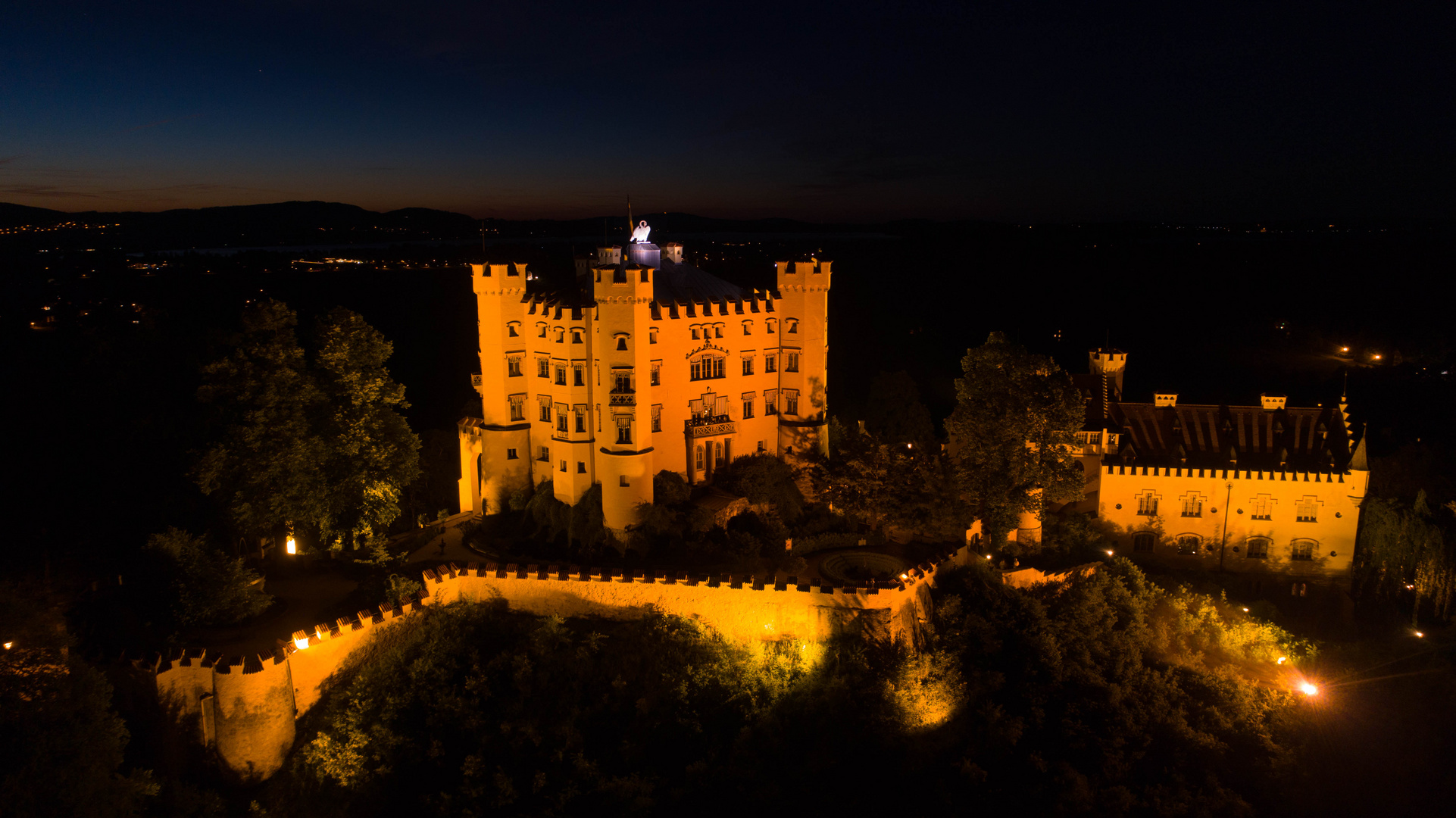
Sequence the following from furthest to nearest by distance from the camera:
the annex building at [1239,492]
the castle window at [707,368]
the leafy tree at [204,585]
A: 1. the castle window at [707,368]
2. the annex building at [1239,492]
3. the leafy tree at [204,585]

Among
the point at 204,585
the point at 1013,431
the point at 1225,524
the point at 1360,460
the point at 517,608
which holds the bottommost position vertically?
the point at 517,608

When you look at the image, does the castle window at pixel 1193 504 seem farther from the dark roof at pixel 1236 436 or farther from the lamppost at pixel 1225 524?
the dark roof at pixel 1236 436

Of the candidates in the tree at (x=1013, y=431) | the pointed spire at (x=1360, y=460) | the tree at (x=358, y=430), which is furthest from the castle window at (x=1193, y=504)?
the tree at (x=358, y=430)

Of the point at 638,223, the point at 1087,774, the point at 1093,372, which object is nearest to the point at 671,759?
the point at 1087,774

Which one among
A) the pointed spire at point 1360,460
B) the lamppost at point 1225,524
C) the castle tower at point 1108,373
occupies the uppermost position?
the castle tower at point 1108,373

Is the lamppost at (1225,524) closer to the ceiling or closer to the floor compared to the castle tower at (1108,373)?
closer to the floor

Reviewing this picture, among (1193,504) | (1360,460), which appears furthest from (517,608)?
(1360,460)

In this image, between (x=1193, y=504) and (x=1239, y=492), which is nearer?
(x=1239, y=492)

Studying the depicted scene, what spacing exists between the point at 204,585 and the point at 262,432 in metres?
4.95

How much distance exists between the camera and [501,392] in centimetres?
3189

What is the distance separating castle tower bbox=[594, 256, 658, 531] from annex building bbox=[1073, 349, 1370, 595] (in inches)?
621

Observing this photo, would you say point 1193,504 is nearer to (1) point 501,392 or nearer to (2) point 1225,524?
(2) point 1225,524

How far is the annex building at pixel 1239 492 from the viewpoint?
99.9 feet

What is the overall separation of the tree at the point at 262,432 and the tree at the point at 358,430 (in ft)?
3.22
